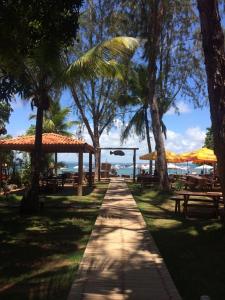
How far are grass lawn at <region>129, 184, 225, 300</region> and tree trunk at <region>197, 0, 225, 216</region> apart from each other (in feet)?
4.45

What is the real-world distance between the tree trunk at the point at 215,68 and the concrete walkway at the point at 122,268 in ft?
6.66

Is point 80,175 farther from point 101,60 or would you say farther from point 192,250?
point 192,250

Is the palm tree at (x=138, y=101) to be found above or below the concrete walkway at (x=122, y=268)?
above

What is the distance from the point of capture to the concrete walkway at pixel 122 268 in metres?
6.45

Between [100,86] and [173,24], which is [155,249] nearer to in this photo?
[173,24]

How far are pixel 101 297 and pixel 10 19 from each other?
4690 mm

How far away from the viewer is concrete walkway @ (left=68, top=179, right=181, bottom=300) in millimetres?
6449

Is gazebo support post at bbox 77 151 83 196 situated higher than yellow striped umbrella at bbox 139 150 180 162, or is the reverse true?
yellow striped umbrella at bbox 139 150 180 162

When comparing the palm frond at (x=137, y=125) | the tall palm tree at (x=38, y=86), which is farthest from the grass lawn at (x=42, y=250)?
the palm frond at (x=137, y=125)

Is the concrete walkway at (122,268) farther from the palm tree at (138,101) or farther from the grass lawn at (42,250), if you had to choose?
the palm tree at (138,101)

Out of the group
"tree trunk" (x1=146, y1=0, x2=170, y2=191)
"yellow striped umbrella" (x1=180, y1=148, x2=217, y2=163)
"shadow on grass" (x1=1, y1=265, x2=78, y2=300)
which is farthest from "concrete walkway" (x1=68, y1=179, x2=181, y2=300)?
"yellow striped umbrella" (x1=180, y1=148, x2=217, y2=163)

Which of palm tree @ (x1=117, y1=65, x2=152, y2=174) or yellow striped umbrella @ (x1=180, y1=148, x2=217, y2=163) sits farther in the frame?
palm tree @ (x1=117, y1=65, x2=152, y2=174)

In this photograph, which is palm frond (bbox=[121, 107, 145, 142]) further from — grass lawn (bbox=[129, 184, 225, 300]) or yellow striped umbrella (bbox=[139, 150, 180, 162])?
grass lawn (bbox=[129, 184, 225, 300])

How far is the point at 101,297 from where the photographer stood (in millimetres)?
6238
